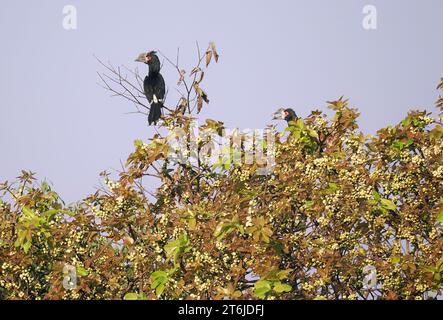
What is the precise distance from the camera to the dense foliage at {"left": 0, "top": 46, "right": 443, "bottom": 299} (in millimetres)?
7484

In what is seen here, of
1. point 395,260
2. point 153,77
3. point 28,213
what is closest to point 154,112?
point 28,213

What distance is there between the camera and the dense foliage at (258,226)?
24.6 feet

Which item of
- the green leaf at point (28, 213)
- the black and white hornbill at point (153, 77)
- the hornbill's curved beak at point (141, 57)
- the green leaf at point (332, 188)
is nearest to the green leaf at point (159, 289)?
the green leaf at point (28, 213)

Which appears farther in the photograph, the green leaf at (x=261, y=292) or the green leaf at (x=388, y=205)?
the green leaf at (x=388, y=205)

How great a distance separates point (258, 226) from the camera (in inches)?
283

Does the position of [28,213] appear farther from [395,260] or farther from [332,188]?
[395,260]

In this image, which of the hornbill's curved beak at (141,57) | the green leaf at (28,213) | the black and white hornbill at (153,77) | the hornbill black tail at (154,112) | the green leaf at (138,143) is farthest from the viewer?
the hornbill's curved beak at (141,57)

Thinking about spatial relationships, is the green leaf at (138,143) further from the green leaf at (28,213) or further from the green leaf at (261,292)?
the green leaf at (261,292)

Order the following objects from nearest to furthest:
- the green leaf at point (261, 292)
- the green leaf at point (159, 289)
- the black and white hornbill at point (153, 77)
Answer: the green leaf at point (261, 292) → the green leaf at point (159, 289) → the black and white hornbill at point (153, 77)

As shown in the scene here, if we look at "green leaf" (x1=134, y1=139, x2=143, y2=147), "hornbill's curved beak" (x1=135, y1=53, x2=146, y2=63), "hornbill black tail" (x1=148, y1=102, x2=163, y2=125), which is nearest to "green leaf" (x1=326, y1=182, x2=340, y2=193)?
"green leaf" (x1=134, y1=139, x2=143, y2=147)

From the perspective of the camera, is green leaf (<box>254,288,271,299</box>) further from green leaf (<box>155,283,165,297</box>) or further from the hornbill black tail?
the hornbill black tail

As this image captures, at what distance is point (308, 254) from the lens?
7.82 metres
